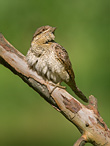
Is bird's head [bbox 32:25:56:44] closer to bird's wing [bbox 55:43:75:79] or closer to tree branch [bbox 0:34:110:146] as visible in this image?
bird's wing [bbox 55:43:75:79]

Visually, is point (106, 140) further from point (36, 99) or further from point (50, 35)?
point (36, 99)

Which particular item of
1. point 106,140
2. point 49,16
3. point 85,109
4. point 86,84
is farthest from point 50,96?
point 49,16

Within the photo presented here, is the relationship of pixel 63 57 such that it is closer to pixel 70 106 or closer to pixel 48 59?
pixel 48 59

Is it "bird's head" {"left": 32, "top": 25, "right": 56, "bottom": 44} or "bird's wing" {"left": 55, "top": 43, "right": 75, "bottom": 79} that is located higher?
"bird's head" {"left": 32, "top": 25, "right": 56, "bottom": 44}

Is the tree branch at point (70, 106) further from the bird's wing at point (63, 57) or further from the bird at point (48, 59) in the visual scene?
the bird's wing at point (63, 57)

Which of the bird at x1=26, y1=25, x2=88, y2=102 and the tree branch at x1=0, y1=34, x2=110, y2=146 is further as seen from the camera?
the bird at x1=26, y1=25, x2=88, y2=102

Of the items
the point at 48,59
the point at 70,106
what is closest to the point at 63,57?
the point at 48,59

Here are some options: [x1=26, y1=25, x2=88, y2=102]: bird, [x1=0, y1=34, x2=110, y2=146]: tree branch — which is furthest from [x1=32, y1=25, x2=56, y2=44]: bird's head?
[x1=0, y1=34, x2=110, y2=146]: tree branch
